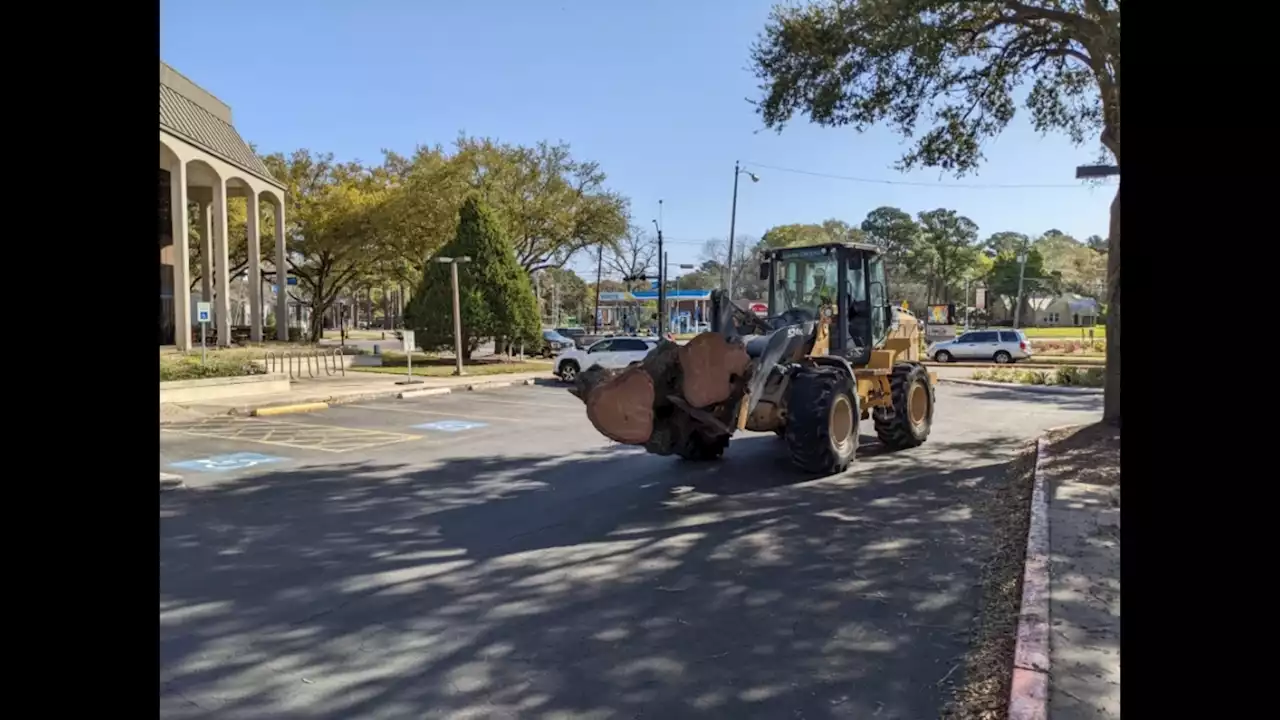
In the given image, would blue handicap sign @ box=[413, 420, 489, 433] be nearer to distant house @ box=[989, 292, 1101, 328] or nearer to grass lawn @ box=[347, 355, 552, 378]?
grass lawn @ box=[347, 355, 552, 378]

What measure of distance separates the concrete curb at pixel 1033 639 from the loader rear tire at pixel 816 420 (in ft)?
8.59

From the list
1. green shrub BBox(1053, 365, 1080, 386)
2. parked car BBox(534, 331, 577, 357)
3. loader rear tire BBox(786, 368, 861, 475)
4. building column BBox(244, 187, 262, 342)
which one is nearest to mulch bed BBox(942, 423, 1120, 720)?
loader rear tire BBox(786, 368, 861, 475)

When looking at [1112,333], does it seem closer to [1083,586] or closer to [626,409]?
[1083,586]

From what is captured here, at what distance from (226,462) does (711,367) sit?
22.4ft

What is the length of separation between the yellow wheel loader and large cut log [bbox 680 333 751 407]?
11mm

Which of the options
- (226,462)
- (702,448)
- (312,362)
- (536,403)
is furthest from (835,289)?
(312,362)

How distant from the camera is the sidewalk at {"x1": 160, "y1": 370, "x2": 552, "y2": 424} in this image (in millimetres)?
16266

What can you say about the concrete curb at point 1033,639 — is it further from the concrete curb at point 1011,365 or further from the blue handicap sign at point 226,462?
the concrete curb at point 1011,365
